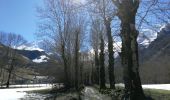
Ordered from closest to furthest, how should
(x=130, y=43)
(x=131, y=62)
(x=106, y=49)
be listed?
(x=131, y=62) < (x=130, y=43) < (x=106, y=49)

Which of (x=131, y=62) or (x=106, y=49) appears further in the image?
(x=106, y=49)

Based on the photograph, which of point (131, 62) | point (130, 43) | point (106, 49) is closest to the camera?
point (131, 62)

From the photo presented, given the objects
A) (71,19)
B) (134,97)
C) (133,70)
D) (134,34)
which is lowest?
(134,97)

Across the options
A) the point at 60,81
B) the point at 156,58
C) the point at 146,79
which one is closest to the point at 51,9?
the point at 60,81

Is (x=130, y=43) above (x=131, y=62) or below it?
above

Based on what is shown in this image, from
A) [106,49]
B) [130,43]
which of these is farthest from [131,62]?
[106,49]

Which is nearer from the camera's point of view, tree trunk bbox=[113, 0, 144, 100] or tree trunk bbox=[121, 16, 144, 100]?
tree trunk bbox=[121, 16, 144, 100]

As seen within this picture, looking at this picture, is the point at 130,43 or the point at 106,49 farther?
the point at 106,49

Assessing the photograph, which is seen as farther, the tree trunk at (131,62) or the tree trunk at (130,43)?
the tree trunk at (130,43)

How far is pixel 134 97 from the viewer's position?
20984 mm

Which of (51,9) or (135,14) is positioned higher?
(51,9)

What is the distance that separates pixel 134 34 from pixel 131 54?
132 cm

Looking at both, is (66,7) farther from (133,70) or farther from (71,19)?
(133,70)

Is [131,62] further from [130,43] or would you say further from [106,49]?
[106,49]
